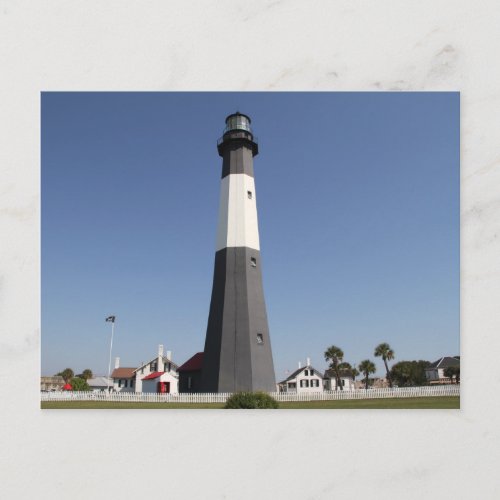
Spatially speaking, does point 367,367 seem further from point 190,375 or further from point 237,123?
point 237,123

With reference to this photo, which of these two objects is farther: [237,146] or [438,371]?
[237,146]

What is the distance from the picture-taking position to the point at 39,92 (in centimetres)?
422

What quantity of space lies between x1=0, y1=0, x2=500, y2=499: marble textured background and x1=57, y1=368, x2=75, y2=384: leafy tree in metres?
1.04

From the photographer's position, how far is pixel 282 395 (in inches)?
204

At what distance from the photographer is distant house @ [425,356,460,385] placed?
468 centimetres

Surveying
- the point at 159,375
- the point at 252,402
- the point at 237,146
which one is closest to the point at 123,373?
the point at 159,375

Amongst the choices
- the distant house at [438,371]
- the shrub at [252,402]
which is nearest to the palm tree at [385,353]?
the distant house at [438,371]

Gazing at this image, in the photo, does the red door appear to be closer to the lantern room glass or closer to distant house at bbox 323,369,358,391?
distant house at bbox 323,369,358,391

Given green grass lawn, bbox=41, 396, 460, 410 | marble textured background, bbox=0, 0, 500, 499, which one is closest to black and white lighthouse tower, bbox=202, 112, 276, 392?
green grass lawn, bbox=41, 396, 460, 410

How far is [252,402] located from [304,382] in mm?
1028

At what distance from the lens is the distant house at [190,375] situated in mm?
6824

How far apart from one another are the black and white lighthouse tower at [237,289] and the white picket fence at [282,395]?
203 cm

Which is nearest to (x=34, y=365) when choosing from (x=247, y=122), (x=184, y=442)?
(x=184, y=442)
